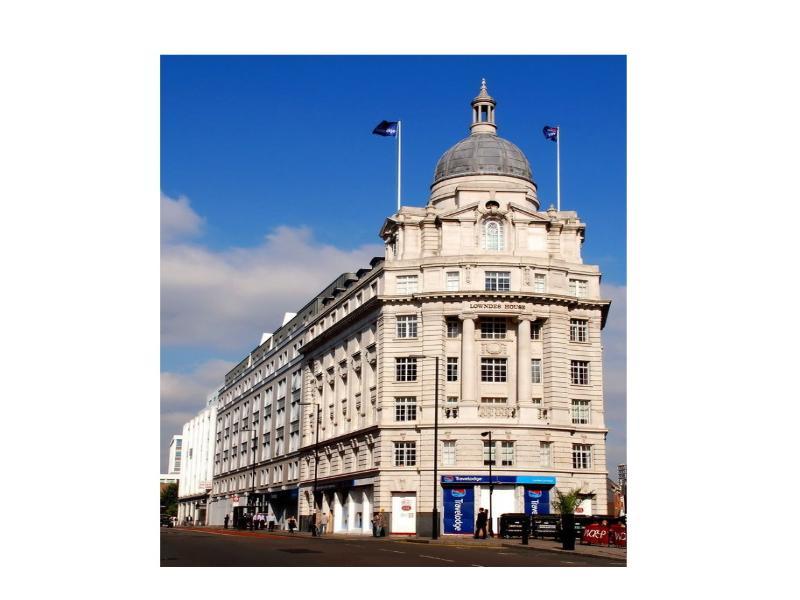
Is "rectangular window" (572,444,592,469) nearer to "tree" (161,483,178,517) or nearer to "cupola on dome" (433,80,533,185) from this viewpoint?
"cupola on dome" (433,80,533,185)

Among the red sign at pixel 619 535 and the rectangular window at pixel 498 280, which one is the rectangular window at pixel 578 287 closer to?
the rectangular window at pixel 498 280

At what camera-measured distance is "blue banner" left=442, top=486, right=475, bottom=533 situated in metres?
68.2

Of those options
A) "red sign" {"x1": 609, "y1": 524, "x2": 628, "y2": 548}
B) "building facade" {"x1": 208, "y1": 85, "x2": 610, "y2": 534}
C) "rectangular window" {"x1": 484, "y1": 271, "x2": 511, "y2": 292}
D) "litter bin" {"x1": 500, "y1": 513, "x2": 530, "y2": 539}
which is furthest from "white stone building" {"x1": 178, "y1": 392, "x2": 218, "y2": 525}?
"red sign" {"x1": 609, "y1": 524, "x2": 628, "y2": 548}

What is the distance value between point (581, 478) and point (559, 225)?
18106 mm

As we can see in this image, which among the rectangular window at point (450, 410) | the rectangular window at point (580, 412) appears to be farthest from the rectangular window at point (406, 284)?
the rectangular window at point (580, 412)

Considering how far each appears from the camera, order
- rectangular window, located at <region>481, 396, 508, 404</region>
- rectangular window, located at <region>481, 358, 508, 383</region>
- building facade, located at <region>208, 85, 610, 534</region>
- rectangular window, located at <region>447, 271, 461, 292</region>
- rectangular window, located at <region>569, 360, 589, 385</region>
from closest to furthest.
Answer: building facade, located at <region>208, 85, 610, 534</region>, rectangular window, located at <region>481, 396, 508, 404</region>, rectangular window, located at <region>481, 358, 508, 383</region>, rectangular window, located at <region>447, 271, 461, 292</region>, rectangular window, located at <region>569, 360, 589, 385</region>

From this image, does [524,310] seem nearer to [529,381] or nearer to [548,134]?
[529,381]

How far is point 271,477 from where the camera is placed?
107 meters

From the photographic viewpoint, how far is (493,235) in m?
72.9

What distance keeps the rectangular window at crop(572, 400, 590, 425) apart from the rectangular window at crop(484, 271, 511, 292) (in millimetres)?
9549

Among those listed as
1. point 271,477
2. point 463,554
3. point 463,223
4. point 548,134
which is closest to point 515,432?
point 463,223

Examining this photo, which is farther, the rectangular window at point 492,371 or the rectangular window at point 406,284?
the rectangular window at point 406,284

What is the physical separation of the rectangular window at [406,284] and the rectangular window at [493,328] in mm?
5641

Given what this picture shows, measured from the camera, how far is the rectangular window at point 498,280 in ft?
234
